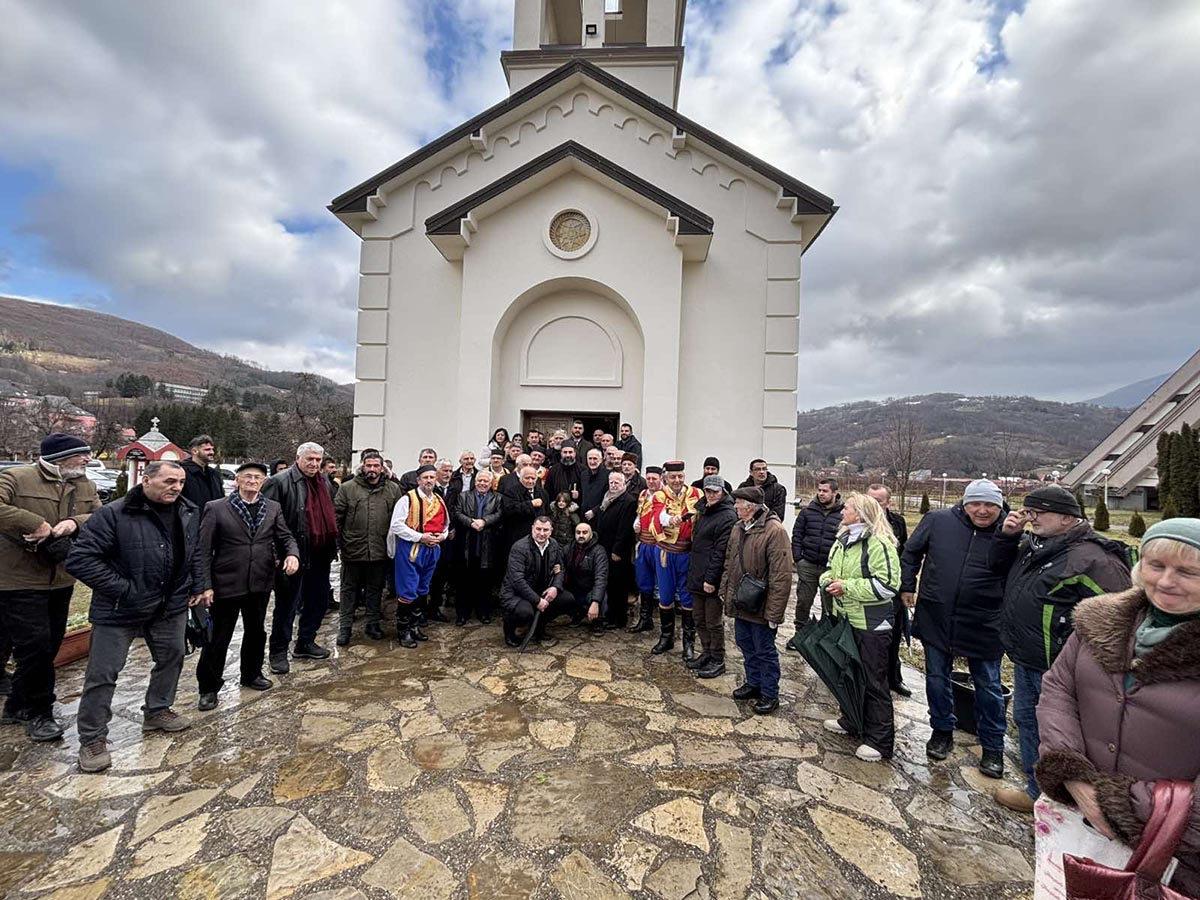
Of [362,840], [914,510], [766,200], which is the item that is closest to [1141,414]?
[914,510]

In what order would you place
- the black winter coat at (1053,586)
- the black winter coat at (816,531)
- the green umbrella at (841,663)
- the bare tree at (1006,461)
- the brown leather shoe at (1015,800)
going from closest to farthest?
the black winter coat at (1053,586), the brown leather shoe at (1015,800), the green umbrella at (841,663), the black winter coat at (816,531), the bare tree at (1006,461)

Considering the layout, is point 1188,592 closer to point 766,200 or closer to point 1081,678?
point 1081,678

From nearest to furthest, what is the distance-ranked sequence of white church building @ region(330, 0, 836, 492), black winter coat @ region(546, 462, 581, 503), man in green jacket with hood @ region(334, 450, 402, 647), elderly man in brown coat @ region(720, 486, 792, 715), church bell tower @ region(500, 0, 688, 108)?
1. elderly man in brown coat @ region(720, 486, 792, 715)
2. man in green jacket with hood @ region(334, 450, 402, 647)
3. black winter coat @ region(546, 462, 581, 503)
4. white church building @ region(330, 0, 836, 492)
5. church bell tower @ region(500, 0, 688, 108)

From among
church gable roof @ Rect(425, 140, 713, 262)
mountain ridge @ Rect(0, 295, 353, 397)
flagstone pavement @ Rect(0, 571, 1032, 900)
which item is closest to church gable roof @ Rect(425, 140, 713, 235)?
church gable roof @ Rect(425, 140, 713, 262)


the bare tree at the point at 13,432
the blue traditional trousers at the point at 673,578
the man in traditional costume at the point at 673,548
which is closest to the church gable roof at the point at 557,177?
the man in traditional costume at the point at 673,548

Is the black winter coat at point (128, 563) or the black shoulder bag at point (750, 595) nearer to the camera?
the black winter coat at point (128, 563)

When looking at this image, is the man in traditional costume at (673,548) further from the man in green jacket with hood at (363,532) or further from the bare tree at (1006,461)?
the bare tree at (1006,461)

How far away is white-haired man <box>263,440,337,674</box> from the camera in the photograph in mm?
4902

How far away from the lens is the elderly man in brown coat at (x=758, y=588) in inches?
169

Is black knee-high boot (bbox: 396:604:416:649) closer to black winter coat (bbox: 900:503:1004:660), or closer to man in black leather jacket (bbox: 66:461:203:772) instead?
man in black leather jacket (bbox: 66:461:203:772)

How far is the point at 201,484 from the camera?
510cm

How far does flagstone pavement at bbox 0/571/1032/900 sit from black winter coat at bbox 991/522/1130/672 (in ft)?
3.55

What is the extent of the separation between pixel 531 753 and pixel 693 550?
7.45 feet

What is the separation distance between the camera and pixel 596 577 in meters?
6.00
